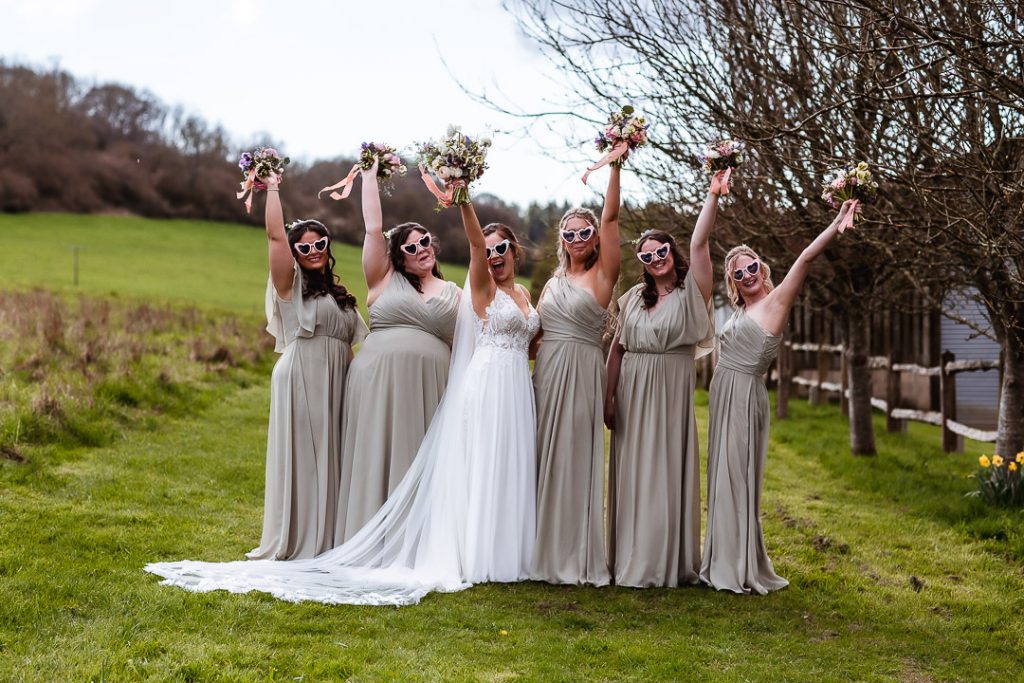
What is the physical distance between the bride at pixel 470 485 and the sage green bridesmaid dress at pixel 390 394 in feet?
0.53

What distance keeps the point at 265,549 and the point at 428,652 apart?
2.42 metres

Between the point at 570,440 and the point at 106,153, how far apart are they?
4924 cm

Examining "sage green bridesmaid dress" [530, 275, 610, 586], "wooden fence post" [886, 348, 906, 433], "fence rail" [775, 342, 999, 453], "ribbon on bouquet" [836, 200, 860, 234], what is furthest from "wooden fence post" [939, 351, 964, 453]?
"sage green bridesmaid dress" [530, 275, 610, 586]

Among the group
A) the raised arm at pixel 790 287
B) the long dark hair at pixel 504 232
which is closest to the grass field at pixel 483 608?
the raised arm at pixel 790 287

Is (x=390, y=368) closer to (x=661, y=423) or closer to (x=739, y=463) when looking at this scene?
(x=661, y=423)

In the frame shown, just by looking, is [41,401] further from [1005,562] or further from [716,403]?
[1005,562]

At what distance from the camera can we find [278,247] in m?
7.11

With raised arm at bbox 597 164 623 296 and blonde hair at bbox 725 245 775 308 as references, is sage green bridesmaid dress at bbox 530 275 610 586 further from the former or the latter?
blonde hair at bbox 725 245 775 308

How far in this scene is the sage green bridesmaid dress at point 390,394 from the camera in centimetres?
715

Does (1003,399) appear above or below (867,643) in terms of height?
above

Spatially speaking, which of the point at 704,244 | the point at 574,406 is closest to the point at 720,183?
→ the point at 704,244

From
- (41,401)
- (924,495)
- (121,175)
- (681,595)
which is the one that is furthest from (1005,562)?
(121,175)

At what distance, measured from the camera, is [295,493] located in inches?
285

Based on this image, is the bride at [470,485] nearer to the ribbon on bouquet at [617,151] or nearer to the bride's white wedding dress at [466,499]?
the bride's white wedding dress at [466,499]
